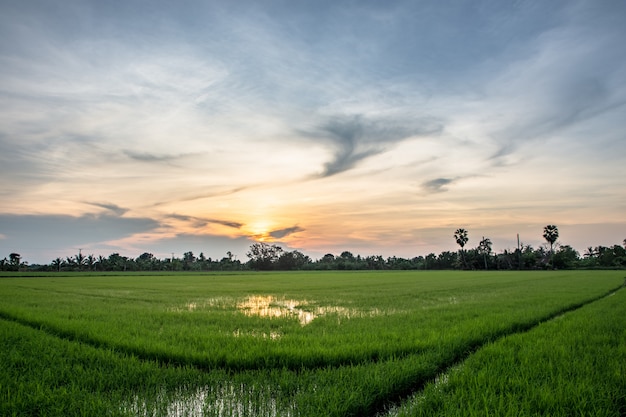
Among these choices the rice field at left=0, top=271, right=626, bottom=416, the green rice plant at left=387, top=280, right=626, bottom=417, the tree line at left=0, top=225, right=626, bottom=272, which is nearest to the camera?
the green rice plant at left=387, top=280, right=626, bottom=417

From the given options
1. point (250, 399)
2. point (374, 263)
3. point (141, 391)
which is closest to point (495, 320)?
point (250, 399)

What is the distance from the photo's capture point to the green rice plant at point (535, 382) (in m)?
4.34

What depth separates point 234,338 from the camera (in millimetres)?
8195

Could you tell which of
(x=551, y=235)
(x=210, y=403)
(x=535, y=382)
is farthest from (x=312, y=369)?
(x=551, y=235)

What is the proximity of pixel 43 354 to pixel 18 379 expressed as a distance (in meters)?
1.66

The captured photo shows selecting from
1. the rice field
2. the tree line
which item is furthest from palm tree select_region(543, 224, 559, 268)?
the rice field

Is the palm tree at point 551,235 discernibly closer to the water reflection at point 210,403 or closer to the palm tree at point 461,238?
the palm tree at point 461,238

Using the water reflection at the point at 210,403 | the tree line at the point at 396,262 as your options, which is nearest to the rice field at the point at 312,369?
the water reflection at the point at 210,403

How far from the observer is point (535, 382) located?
515cm

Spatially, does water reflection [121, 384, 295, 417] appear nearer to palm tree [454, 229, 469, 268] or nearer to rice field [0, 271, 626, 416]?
rice field [0, 271, 626, 416]

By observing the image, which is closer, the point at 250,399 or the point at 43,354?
the point at 250,399

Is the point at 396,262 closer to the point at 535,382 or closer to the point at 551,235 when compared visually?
the point at 551,235

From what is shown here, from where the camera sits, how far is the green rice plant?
4.34m

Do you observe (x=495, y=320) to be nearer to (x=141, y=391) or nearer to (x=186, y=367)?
(x=186, y=367)
